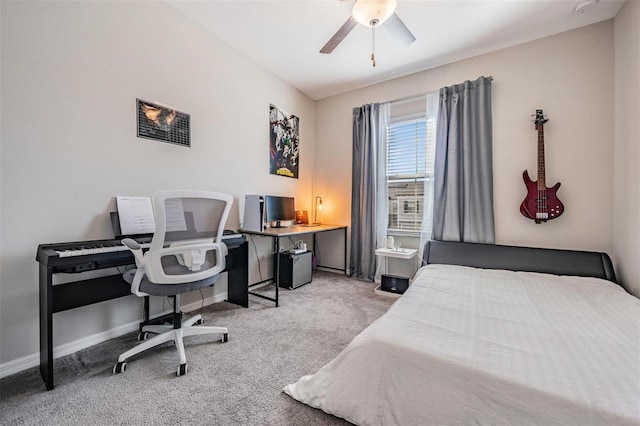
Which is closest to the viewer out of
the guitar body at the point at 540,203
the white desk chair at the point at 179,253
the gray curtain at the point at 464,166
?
the white desk chair at the point at 179,253

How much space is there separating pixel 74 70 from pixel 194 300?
6.56 ft

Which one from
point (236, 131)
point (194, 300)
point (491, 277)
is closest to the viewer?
point (491, 277)

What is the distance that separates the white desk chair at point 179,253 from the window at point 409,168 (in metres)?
2.33

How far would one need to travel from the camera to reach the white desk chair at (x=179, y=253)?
1.45 m

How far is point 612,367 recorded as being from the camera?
2.79 ft

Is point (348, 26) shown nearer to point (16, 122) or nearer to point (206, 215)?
point (206, 215)

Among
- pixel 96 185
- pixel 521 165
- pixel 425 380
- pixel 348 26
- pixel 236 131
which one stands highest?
pixel 348 26

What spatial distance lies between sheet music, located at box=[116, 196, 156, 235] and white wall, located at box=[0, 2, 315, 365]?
92mm

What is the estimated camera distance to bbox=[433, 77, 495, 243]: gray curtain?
263 centimetres

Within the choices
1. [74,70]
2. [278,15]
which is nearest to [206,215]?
[74,70]

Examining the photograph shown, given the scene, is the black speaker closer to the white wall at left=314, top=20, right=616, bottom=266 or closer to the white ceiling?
the white wall at left=314, top=20, right=616, bottom=266

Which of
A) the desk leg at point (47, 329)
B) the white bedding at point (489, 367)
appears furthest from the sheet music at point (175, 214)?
the white bedding at point (489, 367)

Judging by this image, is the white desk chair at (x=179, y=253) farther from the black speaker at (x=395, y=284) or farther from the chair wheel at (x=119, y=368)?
the black speaker at (x=395, y=284)

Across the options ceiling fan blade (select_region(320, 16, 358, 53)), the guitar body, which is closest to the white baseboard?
ceiling fan blade (select_region(320, 16, 358, 53))
